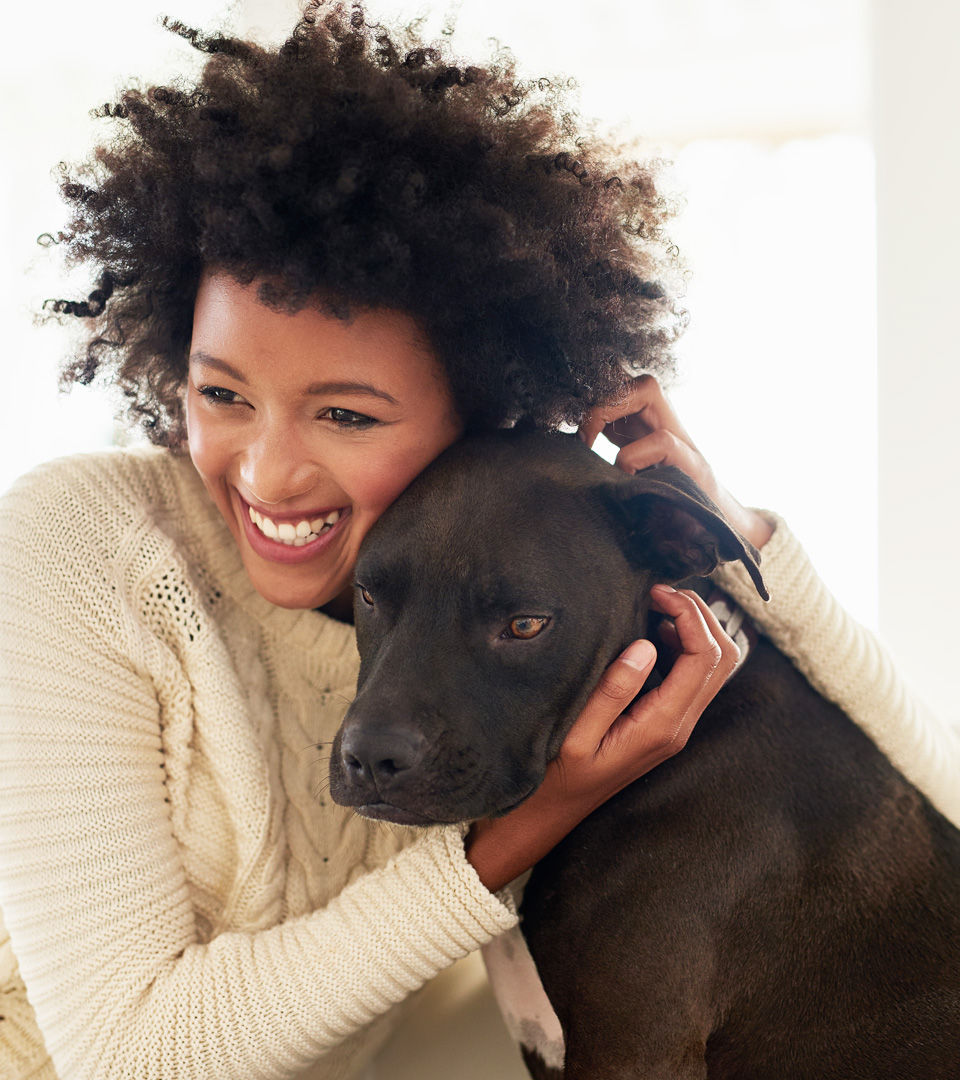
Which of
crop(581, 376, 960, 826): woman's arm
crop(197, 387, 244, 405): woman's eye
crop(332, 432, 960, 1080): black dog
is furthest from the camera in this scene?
crop(581, 376, 960, 826): woman's arm

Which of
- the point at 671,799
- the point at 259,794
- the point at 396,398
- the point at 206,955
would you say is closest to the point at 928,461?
the point at 671,799

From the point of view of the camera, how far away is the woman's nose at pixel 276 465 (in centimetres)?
168

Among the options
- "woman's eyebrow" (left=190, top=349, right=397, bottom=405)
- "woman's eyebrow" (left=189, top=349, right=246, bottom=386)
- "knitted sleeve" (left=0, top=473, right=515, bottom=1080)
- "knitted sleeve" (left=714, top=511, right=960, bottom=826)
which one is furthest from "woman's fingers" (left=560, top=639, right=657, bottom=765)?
"woman's eyebrow" (left=189, top=349, right=246, bottom=386)

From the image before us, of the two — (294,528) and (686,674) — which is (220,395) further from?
(686,674)

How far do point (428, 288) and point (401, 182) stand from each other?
0.18 m

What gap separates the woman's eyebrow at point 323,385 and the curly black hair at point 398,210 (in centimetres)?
13

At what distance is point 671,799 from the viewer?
5.66 ft

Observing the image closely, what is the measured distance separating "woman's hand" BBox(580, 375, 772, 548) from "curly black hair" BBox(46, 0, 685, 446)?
0.17 ft

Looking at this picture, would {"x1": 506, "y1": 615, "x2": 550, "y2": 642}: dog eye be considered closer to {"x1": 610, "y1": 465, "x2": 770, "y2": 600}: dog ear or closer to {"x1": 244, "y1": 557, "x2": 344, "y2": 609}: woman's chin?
{"x1": 610, "y1": 465, "x2": 770, "y2": 600}: dog ear

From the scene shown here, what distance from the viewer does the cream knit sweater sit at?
160cm

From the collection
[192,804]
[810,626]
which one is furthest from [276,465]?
[810,626]

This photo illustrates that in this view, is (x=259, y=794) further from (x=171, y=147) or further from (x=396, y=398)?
(x=171, y=147)

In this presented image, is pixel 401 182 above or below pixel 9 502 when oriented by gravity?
above

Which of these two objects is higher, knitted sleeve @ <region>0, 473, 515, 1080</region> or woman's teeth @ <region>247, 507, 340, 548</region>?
woman's teeth @ <region>247, 507, 340, 548</region>
